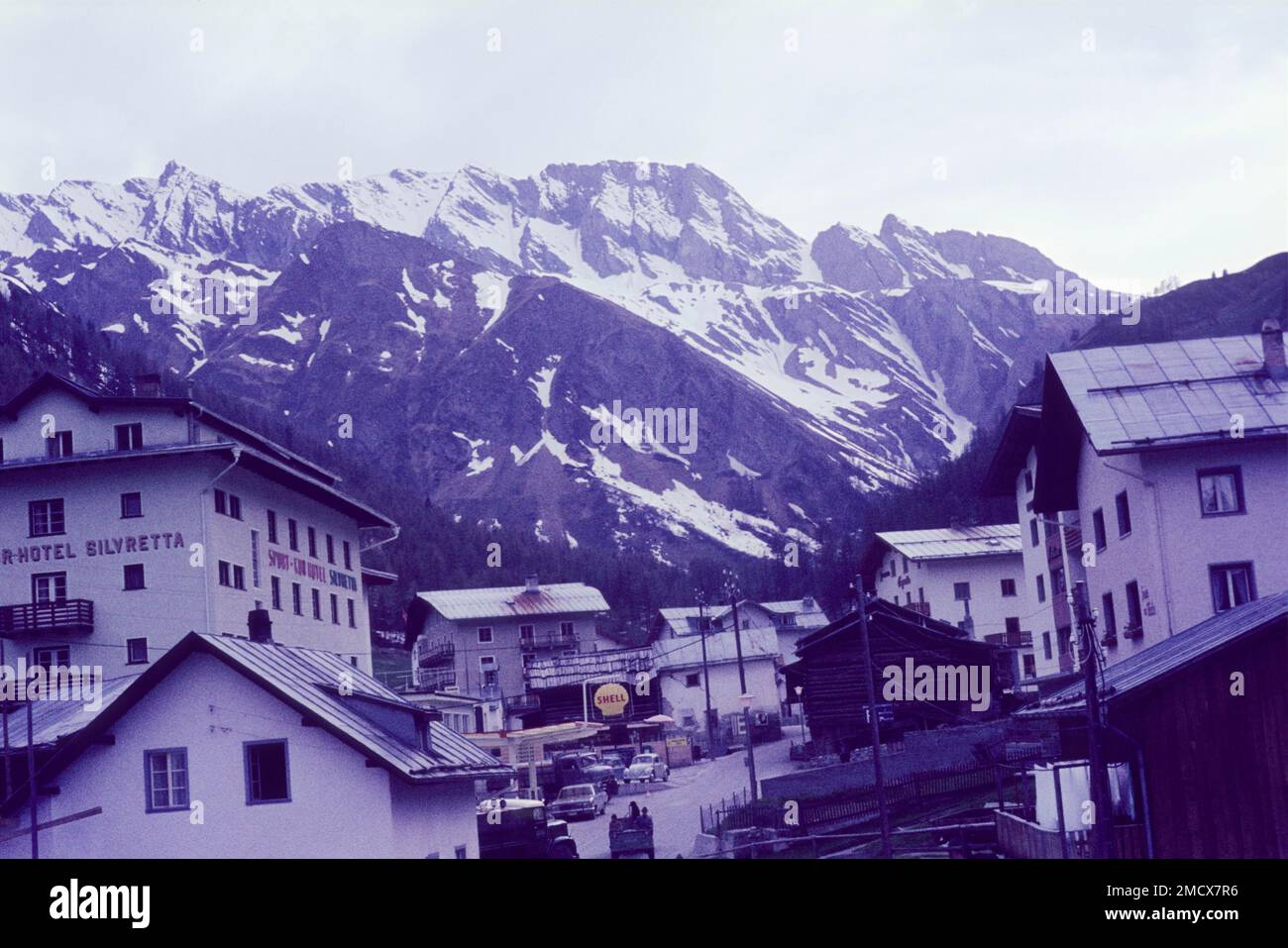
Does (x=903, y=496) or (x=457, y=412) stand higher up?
(x=457, y=412)

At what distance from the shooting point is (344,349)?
129 m

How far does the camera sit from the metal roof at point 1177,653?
15.3 meters

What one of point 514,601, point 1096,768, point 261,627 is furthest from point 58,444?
point 1096,768

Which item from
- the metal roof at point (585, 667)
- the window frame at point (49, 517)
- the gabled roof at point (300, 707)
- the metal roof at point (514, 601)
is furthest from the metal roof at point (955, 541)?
the gabled roof at point (300, 707)

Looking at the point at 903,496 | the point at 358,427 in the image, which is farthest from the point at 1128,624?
the point at 358,427

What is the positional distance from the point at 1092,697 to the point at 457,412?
125095 millimetres

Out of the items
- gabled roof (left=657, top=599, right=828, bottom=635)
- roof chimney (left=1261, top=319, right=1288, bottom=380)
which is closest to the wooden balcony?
roof chimney (left=1261, top=319, right=1288, bottom=380)

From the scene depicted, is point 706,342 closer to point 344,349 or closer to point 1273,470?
point 344,349

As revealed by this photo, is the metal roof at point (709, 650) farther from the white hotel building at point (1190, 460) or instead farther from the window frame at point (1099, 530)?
the white hotel building at point (1190, 460)

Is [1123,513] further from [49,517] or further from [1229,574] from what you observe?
[49,517]

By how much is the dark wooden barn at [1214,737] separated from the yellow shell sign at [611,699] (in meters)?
33.5

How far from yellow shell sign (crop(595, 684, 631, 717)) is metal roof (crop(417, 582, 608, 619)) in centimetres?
267

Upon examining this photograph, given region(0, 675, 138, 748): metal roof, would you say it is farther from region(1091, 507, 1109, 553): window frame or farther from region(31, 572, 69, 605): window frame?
region(1091, 507, 1109, 553): window frame

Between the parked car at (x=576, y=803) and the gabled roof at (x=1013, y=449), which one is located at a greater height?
the gabled roof at (x=1013, y=449)
